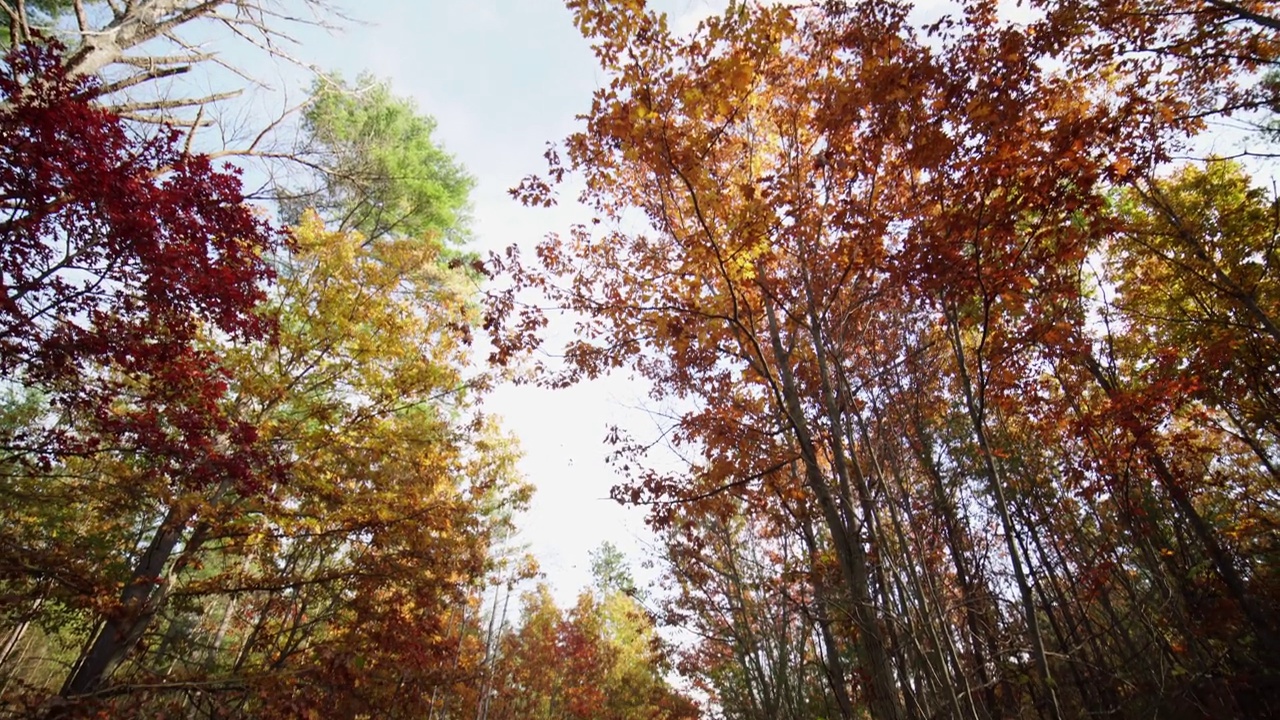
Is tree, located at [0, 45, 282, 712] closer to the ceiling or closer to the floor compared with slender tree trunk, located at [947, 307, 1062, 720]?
closer to the ceiling

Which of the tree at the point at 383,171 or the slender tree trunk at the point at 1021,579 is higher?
the tree at the point at 383,171

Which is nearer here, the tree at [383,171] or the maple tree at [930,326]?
the maple tree at [930,326]

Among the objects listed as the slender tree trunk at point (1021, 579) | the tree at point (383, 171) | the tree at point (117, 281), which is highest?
Result: the tree at point (383, 171)

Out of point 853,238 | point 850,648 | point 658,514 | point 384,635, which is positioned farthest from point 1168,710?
point 384,635

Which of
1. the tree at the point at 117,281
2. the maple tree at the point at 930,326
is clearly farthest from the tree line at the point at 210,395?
the maple tree at the point at 930,326

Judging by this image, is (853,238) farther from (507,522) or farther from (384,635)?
(507,522)

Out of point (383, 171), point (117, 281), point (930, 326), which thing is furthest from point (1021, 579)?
point (383, 171)

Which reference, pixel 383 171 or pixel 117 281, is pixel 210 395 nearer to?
pixel 117 281

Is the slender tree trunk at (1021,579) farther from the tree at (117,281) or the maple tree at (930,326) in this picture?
the tree at (117,281)

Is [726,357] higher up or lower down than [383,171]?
lower down

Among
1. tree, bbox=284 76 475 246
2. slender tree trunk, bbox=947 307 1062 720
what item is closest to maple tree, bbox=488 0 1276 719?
slender tree trunk, bbox=947 307 1062 720

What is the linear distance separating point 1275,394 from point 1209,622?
390cm

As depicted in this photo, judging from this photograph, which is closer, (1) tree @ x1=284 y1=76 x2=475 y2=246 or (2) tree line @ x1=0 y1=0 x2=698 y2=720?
(2) tree line @ x1=0 y1=0 x2=698 y2=720

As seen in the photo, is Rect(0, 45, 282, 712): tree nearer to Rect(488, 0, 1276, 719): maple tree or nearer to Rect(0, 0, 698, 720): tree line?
Rect(0, 0, 698, 720): tree line
